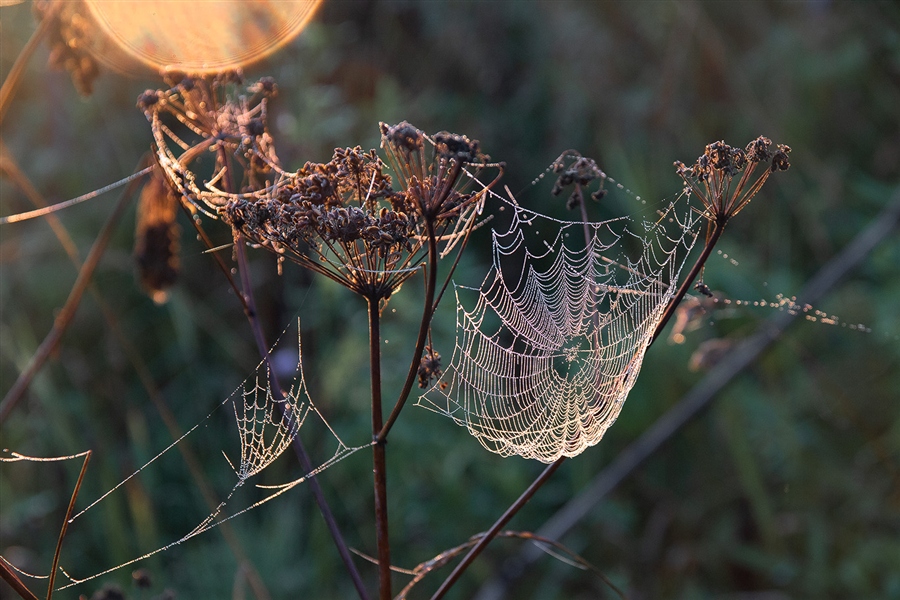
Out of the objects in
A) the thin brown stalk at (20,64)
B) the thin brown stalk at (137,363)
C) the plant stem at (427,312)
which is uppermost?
the thin brown stalk at (20,64)

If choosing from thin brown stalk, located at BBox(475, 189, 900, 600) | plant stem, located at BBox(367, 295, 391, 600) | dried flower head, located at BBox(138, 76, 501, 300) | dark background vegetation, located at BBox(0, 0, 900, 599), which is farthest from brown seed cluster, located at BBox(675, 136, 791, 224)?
dark background vegetation, located at BBox(0, 0, 900, 599)

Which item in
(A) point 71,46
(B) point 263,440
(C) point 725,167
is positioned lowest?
(B) point 263,440

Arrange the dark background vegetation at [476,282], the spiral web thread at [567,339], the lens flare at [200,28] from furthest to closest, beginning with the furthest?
the dark background vegetation at [476,282] → the lens flare at [200,28] → the spiral web thread at [567,339]

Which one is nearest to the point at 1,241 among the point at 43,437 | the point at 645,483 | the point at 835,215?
the point at 43,437

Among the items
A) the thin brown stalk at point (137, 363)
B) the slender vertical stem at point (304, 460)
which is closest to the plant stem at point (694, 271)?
the slender vertical stem at point (304, 460)

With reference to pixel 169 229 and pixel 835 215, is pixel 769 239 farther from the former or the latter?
pixel 169 229

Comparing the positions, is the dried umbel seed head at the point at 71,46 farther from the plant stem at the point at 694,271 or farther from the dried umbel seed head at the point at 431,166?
the plant stem at the point at 694,271

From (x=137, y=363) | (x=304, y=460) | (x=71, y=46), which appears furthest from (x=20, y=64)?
(x=304, y=460)

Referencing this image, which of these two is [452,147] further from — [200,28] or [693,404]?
[200,28]
